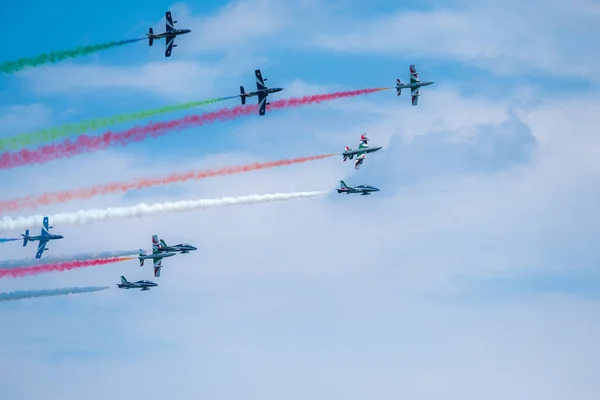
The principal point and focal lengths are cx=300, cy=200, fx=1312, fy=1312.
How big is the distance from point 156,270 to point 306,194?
92.7 ft

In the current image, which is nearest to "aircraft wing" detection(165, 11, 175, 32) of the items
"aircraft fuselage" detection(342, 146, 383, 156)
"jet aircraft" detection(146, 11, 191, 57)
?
"jet aircraft" detection(146, 11, 191, 57)

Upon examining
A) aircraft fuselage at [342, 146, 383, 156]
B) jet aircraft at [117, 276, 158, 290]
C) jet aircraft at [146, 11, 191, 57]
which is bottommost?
jet aircraft at [117, 276, 158, 290]

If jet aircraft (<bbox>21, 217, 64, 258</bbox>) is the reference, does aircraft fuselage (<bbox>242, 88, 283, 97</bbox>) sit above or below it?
above

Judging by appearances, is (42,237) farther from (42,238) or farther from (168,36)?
(168,36)

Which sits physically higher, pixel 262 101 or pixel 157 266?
pixel 262 101

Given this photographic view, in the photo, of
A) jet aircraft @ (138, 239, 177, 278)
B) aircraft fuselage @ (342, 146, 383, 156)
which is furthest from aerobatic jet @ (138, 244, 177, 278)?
aircraft fuselage @ (342, 146, 383, 156)

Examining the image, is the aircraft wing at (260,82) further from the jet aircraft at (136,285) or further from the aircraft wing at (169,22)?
the jet aircraft at (136,285)

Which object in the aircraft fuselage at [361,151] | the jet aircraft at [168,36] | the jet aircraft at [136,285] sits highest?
the jet aircraft at [168,36]

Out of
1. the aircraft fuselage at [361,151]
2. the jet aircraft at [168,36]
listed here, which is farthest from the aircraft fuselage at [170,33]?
the aircraft fuselage at [361,151]

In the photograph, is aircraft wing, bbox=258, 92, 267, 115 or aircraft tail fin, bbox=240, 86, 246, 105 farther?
aircraft wing, bbox=258, 92, 267, 115

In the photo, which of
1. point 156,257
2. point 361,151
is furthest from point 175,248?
point 361,151

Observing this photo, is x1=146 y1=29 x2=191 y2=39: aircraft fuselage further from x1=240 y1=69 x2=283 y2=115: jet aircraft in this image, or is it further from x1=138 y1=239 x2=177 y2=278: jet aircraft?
x1=138 y1=239 x2=177 y2=278: jet aircraft

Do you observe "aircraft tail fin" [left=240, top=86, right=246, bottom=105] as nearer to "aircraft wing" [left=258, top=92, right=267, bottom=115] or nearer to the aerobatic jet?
"aircraft wing" [left=258, top=92, right=267, bottom=115]

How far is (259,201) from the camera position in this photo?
5763 inches
